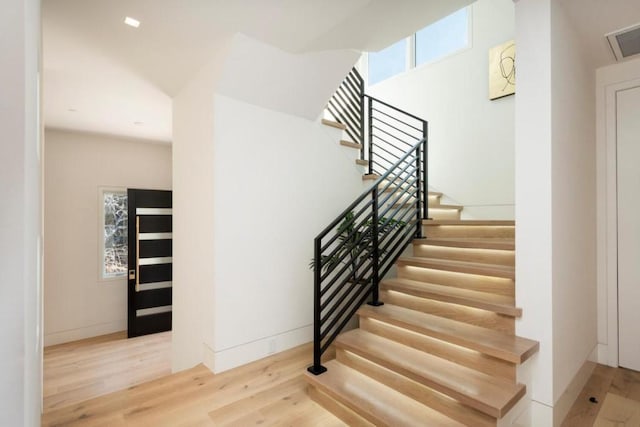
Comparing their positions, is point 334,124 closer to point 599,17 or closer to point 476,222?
point 476,222

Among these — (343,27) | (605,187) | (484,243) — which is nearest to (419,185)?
(484,243)

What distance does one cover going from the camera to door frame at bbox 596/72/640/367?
2.64 m

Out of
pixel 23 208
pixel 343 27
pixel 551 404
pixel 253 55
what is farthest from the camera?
pixel 253 55

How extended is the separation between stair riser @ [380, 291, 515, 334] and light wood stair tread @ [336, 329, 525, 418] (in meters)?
0.36

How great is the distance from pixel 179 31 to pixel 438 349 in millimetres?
2904

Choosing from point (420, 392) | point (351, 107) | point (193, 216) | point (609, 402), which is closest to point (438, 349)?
point (420, 392)

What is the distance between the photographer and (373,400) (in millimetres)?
1976

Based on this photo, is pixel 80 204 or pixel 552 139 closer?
pixel 552 139

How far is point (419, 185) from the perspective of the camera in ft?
12.0

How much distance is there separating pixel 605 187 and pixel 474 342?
75.9 inches

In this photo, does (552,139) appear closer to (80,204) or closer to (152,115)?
(152,115)

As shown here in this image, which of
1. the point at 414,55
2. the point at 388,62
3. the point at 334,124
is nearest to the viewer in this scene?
the point at 334,124

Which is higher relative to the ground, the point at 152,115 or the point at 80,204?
the point at 152,115

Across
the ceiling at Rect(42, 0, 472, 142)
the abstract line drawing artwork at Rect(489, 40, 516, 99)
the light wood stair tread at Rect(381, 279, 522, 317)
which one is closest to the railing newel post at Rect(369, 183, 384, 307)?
the light wood stair tread at Rect(381, 279, 522, 317)
